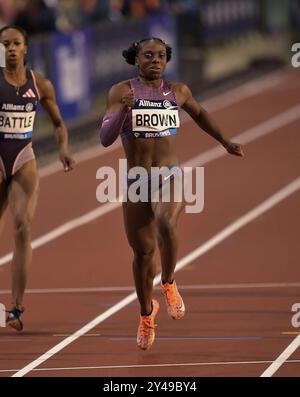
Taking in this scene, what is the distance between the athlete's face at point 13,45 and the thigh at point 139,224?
1.70 meters

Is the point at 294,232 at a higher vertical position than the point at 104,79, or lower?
lower

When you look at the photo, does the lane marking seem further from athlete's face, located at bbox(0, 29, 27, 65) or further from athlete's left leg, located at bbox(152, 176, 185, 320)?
athlete's face, located at bbox(0, 29, 27, 65)

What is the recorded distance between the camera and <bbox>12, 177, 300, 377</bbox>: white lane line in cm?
1184

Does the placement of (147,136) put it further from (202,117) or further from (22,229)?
(22,229)

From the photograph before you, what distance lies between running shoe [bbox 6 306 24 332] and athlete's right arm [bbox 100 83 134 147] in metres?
1.74

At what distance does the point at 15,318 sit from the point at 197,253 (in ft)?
12.3

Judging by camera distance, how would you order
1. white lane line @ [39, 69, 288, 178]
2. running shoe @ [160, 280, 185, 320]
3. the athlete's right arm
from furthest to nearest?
white lane line @ [39, 69, 288, 178] < running shoe @ [160, 280, 185, 320] < the athlete's right arm

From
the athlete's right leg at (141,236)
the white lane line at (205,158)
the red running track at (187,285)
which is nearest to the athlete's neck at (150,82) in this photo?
the athlete's right leg at (141,236)

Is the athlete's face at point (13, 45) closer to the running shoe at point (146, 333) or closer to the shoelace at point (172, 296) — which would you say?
the shoelace at point (172, 296)

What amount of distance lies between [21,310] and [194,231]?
4750 mm

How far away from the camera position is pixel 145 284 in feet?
38.9

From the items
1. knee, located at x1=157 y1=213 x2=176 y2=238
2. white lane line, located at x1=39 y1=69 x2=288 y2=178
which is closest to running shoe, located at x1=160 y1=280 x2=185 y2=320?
knee, located at x1=157 y1=213 x2=176 y2=238
